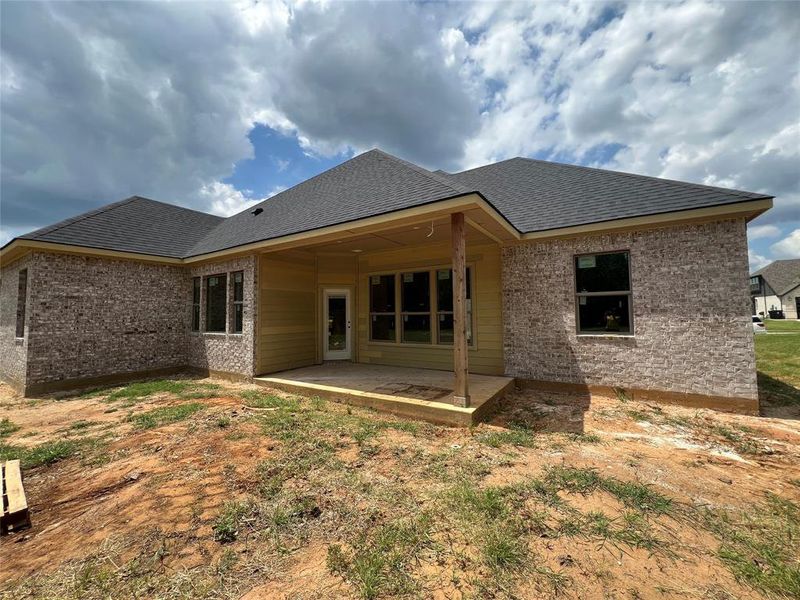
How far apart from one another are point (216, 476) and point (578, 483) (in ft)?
12.9

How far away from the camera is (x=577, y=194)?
26.5 ft

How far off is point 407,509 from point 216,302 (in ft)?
29.3

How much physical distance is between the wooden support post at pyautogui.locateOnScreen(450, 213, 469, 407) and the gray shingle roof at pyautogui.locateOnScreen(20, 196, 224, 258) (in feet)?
30.1

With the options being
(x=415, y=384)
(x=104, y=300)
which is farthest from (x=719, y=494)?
(x=104, y=300)

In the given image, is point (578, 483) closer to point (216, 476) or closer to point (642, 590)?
point (642, 590)

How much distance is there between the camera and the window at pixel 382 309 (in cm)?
979

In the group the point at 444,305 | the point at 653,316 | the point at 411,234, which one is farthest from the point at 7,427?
the point at 653,316

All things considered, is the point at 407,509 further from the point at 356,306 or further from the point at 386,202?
the point at 356,306

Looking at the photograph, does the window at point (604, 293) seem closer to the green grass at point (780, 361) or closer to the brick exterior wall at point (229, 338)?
the green grass at point (780, 361)

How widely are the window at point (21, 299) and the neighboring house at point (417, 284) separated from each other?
0.18 ft

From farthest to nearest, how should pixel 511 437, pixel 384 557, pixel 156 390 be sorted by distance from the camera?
1. pixel 156 390
2. pixel 511 437
3. pixel 384 557

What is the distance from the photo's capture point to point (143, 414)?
5.98 meters

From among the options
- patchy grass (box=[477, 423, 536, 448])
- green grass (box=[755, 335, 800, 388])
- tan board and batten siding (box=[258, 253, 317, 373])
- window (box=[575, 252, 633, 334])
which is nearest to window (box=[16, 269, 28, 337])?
tan board and batten siding (box=[258, 253, 317, 373])

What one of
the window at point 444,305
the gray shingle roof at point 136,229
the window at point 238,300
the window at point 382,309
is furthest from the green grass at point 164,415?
the window at point 444,305
